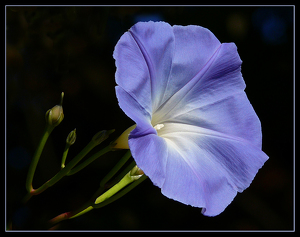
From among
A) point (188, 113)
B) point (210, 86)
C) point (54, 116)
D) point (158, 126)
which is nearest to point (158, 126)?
point (158, 126)

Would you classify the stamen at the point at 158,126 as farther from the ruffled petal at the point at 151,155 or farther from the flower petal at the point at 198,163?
the ruffled petal at the point at 151,155

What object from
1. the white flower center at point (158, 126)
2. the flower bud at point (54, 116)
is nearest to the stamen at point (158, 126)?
the white flower center at point (158, 126)

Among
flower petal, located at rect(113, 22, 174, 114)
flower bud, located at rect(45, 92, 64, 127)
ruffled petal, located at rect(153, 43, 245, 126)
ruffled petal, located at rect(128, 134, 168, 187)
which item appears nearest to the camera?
ruffled petal, located at rect(128, 134, 168, 187)

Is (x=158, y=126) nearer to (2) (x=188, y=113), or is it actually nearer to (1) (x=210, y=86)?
(2) (x=188, y=113)

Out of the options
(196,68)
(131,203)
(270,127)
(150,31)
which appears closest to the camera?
(150,31)

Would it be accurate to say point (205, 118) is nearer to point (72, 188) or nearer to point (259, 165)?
point (259, 165)

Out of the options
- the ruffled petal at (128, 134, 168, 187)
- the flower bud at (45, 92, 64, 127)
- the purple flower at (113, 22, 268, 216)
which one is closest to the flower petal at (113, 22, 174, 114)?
the purple flower at (113, 22, 268, 216)

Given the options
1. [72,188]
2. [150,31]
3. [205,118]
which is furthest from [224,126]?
[72,188]

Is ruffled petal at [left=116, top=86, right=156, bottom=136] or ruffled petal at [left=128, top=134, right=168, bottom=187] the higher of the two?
ruffled petal at [left=116, top=86, right=156, bottom=136]

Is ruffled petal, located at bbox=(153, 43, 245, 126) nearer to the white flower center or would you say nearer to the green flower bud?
the white flower center
